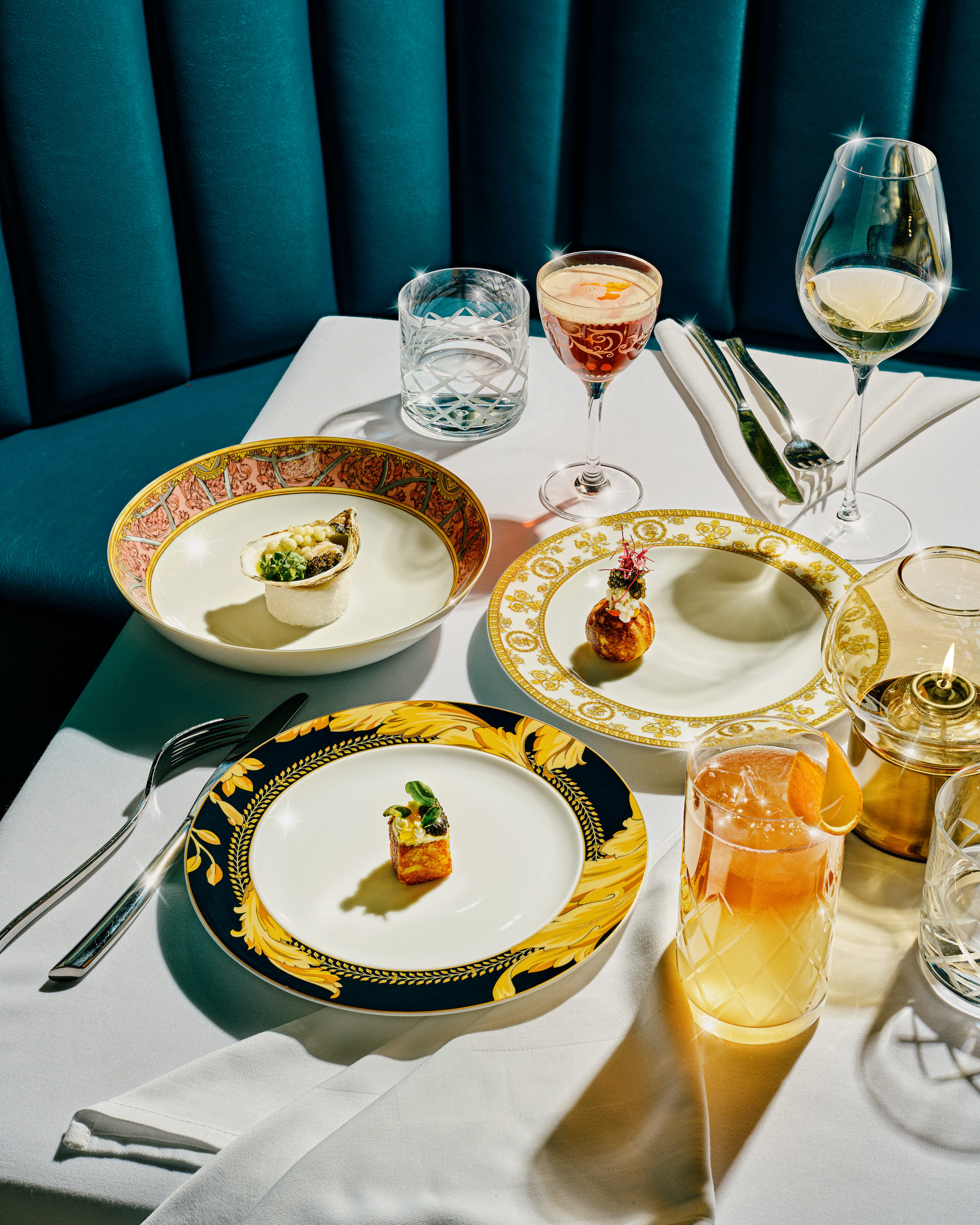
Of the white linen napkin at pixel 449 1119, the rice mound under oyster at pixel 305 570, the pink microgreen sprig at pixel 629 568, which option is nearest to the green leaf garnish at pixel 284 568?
the rice mound under oyster at pixel 305 570

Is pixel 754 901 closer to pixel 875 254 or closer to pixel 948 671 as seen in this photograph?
pixel 948 671

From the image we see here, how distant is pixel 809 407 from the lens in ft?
4.29

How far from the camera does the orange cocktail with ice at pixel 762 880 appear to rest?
0.60 m

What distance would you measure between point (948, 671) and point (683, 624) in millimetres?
273

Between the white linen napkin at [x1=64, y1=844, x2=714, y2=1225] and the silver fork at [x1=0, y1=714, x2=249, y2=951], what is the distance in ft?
0.54

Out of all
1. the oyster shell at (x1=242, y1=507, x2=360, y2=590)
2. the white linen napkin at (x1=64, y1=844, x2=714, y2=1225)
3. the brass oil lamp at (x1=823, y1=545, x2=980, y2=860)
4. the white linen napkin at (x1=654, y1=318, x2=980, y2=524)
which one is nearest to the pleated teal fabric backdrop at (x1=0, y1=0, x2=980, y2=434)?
the white linen napkin at (x1=654, y1=318, x2=980, y2=524)

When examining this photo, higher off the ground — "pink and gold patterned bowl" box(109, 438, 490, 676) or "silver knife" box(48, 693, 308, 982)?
"pink and gold patterned bowl" box(109, 438, 490, 676)

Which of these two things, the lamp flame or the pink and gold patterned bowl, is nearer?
the lamp flame

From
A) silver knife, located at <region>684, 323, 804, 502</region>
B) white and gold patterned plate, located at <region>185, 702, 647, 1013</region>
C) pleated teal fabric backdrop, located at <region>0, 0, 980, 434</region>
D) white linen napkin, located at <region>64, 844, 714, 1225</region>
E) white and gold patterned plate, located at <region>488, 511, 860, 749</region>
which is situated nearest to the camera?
white linen napkin, located at <region>64, 844, 714, 1225</region>

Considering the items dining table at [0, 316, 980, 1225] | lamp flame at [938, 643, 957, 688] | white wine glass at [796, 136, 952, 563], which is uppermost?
white wine glass at [796, 136, 952, 563]

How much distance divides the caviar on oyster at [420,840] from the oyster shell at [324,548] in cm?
28

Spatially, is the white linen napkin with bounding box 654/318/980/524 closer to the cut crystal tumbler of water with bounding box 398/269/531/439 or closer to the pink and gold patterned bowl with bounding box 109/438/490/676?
the cut crystal tumbler of water with bounding box 398/269/531/439

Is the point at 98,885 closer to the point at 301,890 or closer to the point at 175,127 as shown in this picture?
the point at 301,890

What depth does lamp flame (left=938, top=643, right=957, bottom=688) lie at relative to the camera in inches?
29.2
